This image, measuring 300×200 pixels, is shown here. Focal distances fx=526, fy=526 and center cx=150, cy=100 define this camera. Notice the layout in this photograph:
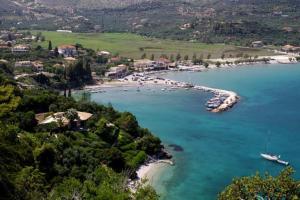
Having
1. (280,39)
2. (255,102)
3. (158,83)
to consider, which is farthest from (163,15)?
(255,102)

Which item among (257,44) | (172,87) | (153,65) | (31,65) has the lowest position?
(172,87)

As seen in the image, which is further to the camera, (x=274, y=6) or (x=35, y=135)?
(x=274, y=6)

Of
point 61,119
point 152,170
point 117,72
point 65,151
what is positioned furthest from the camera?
point 117,72

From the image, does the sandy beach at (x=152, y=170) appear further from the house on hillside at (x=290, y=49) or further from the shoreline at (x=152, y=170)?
the house on hillside at (x=290, y=49)

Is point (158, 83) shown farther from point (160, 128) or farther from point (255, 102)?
point (160, 128)

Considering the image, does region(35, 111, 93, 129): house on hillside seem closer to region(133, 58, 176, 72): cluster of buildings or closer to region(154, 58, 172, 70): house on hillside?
region(133, 58, 176, 72): cluster of buildings

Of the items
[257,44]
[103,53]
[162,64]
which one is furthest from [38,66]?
[257,44]

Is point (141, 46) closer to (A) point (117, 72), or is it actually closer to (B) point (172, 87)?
(A) point (117, 72)
